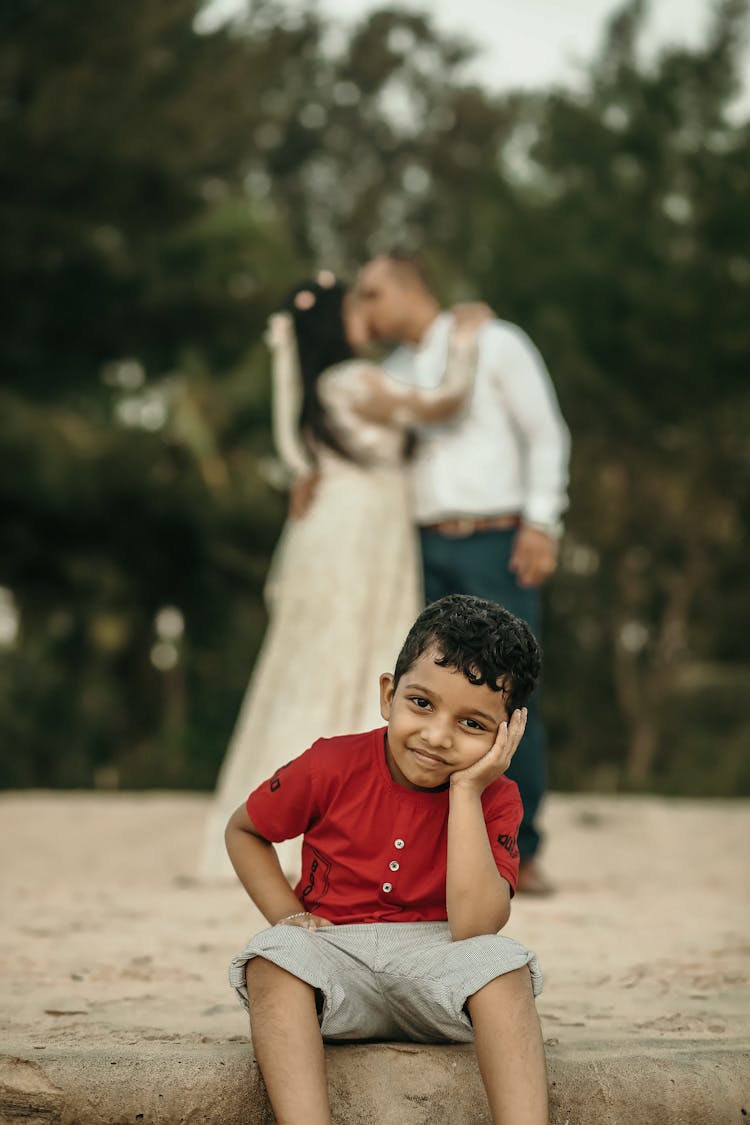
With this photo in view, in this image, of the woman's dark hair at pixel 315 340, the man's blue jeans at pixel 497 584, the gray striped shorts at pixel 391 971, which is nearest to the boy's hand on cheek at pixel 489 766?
the gray striped shorts at pixel 391 971

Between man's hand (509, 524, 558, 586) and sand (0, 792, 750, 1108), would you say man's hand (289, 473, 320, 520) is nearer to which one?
man's hand (509, 524, 558, 586)

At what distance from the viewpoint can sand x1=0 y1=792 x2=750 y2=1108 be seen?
97.0 inches

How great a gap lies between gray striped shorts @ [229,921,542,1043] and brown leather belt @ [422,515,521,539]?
7.10 ft

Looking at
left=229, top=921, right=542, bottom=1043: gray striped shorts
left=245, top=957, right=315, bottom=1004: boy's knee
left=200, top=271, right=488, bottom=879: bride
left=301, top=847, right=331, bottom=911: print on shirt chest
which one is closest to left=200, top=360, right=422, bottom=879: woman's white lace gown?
left=200, top=271, right=488, bottom=879: bride

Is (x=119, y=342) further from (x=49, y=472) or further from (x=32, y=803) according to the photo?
(x=32, y=803)

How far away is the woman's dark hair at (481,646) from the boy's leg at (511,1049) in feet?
1.31

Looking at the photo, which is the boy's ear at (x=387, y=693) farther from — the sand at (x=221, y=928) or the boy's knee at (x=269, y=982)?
the sand at (x=221, y=928)

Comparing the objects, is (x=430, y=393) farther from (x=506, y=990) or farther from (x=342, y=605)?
(x=506, y=990)

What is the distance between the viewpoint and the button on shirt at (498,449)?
4.26 metres

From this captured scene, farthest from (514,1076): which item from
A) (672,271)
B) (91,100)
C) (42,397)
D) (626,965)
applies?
(672,271)

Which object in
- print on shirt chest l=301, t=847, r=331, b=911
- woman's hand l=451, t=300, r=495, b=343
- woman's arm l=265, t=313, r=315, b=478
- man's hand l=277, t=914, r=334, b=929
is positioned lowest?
man's hand l=277, t=914, r=334, b=929

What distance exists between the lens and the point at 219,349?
10.3 meters

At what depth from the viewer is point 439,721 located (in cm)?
210

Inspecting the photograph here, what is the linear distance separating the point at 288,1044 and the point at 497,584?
2.39m
